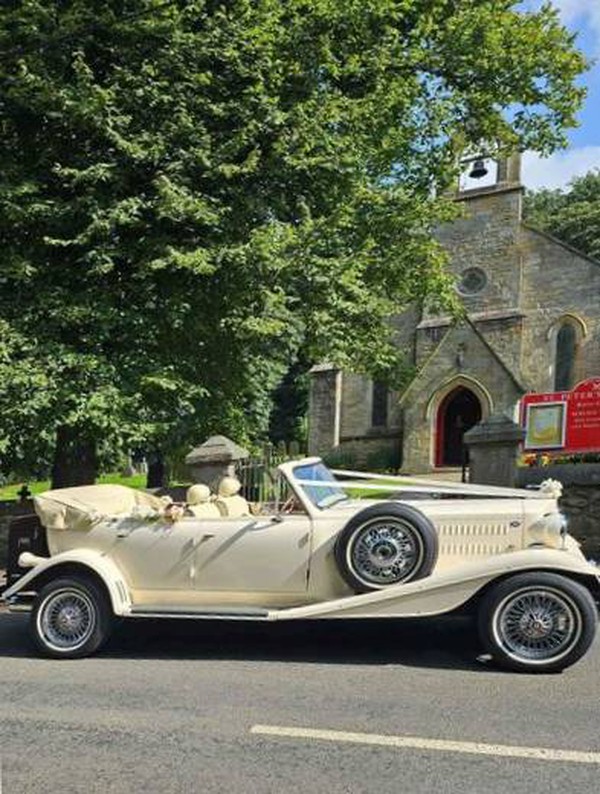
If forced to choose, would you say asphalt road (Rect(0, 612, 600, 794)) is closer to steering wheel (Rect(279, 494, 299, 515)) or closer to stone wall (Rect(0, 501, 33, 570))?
steering wheel (Rect(279, 494, 299, 515))

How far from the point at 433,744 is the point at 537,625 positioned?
5.61 ft

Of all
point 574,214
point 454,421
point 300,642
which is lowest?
point 300,642

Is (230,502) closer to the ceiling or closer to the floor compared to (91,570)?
closer to the ceiling

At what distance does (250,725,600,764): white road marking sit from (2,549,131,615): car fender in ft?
7.11

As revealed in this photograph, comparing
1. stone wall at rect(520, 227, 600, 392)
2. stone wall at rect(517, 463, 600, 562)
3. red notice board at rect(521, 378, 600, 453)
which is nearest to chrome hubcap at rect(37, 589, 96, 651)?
stone wall at rect(517, 463, 600, 562)

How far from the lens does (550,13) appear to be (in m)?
17.0

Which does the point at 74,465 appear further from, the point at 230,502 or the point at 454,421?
the point at 454,421

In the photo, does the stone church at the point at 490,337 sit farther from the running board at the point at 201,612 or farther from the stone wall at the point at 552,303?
the running board at the point at 201,612

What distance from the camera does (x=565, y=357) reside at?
27469mm

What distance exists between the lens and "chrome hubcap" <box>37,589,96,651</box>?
21.7 feet

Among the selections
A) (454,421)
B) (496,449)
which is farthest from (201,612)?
(454,421)

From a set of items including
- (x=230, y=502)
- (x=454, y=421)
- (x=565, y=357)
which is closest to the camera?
(x=230, y=502)

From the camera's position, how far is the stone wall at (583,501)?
11078 millimetres

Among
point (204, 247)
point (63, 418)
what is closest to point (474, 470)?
point (204, 247)
